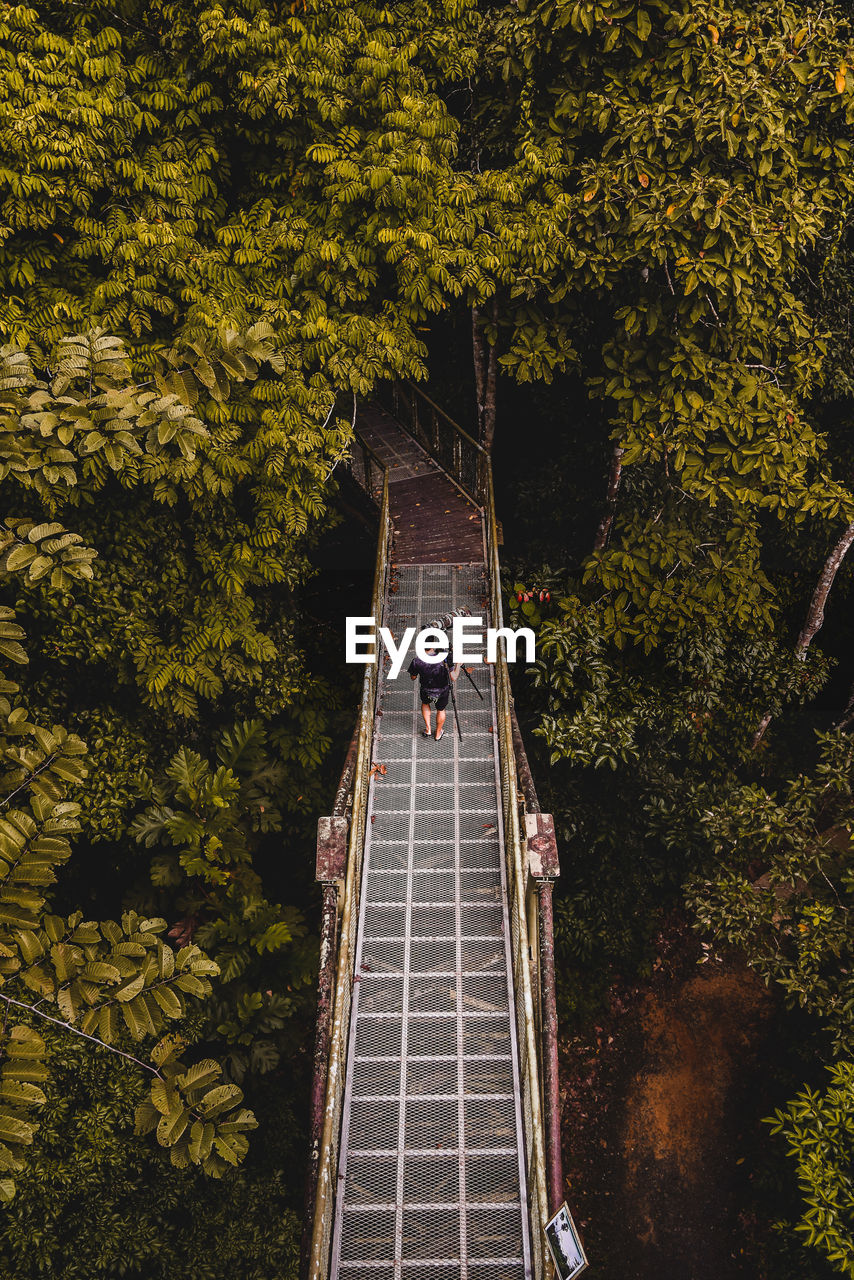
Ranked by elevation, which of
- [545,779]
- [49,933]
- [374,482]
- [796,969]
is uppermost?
[374,482]

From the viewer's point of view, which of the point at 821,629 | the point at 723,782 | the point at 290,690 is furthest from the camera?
the point at 821,629

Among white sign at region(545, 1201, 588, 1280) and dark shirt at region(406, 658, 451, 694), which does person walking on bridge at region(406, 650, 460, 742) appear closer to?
dark shirt at region(406, 658, 451, 694)

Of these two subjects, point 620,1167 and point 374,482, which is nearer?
point 620,1167

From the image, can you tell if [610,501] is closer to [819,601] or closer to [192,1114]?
[819,601]

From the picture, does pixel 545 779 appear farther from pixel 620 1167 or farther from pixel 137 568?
pixel 137 568

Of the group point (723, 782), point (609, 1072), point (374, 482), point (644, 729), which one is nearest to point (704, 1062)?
point (609, 1072)

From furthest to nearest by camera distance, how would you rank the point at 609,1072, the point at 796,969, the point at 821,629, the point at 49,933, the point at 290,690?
1. the point at 821,629
2. the point at 609,1072
3. the point at 290,690
4. the point at 796,969
5. the point at 49,933

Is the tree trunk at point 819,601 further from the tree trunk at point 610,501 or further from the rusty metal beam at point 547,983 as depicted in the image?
the rusty metal beam at point 547,983
